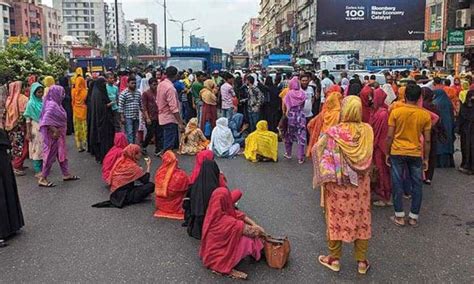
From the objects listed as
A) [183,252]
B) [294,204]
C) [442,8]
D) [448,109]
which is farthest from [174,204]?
[442,8]

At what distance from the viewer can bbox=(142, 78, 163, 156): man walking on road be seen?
10.6m

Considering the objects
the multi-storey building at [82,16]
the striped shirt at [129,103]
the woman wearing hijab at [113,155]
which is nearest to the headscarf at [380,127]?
the woman wearing hijab at [113,155]

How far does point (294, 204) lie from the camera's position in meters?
6.90

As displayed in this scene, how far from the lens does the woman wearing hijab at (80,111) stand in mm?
10805

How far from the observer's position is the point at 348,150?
4371mm

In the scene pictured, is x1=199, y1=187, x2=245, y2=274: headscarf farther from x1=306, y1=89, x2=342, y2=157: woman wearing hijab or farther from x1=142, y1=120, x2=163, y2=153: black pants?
x1=142, y1=120, x2=163, y2=153: black pants

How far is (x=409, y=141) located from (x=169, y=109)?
16.6 ft

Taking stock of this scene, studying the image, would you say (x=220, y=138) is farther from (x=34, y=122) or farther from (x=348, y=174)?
(x=348, y=174)

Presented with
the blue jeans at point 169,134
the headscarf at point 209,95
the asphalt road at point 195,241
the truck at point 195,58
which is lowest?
the asphalt road at point 195,241

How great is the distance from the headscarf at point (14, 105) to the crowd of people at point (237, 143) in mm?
24

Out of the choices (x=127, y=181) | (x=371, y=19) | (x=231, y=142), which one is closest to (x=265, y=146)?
(x=231, y=142)

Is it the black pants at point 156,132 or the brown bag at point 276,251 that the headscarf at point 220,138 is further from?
the brown bag at point 276,251

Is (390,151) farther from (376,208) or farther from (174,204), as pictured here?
(174,204)

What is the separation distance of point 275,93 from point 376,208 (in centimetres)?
695
